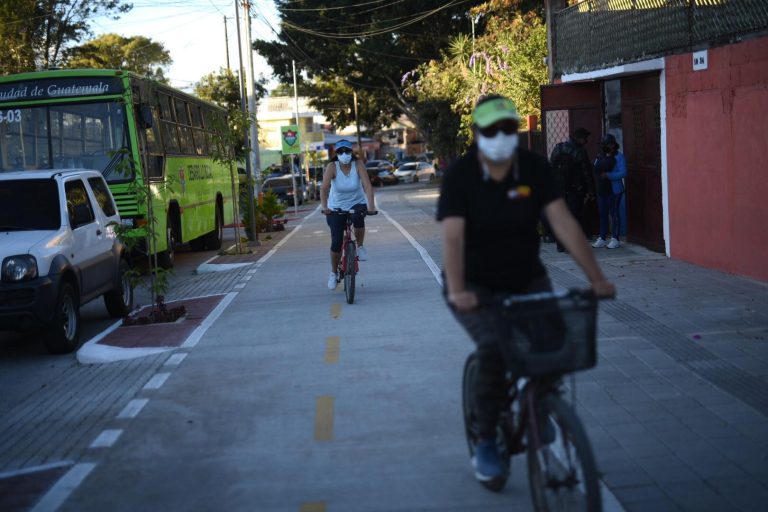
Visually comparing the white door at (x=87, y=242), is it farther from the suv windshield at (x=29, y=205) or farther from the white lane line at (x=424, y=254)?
the white lane line at (x=424, y=254)

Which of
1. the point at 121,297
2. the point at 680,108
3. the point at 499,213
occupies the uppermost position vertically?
the point at 680,108

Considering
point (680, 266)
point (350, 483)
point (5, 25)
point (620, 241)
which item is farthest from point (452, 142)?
point (350, 483)

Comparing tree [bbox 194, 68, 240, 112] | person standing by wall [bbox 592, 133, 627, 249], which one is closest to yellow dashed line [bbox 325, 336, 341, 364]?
person standing by wall [bbox 592, 133, 627, 249]

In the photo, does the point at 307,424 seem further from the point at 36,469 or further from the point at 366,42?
the point at 366,42

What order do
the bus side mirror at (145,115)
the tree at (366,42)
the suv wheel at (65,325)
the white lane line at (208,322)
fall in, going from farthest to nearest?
the tree at (366,42) < the bus side mirror at (145,115) < the white lane line at (208,322) < the suv wheel at (65,325)

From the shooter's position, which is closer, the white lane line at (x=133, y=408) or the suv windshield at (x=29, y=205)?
the white lane line at (x=133, y=408)

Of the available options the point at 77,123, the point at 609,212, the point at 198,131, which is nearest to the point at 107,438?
the point at 77,123

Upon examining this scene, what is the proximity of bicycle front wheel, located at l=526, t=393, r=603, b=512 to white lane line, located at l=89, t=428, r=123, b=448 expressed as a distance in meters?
3.22

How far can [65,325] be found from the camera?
10734mm

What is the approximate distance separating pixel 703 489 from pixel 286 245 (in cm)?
1830

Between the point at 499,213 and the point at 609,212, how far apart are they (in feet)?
42.7

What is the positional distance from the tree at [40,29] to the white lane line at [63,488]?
29.7m

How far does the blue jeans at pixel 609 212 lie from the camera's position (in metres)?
17.0

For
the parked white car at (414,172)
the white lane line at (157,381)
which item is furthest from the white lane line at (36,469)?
the parked white car at (414,172)
